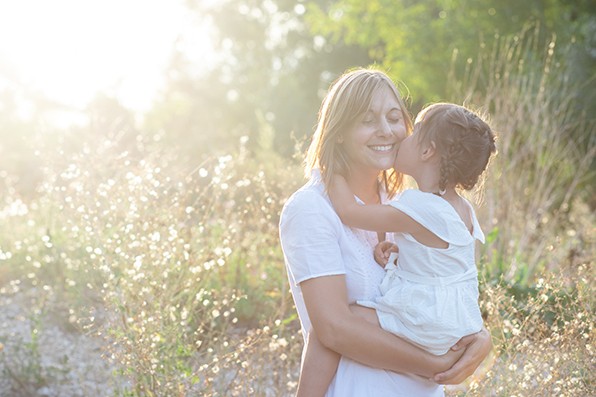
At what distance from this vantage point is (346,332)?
2221mm

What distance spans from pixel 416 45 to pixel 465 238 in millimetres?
12510

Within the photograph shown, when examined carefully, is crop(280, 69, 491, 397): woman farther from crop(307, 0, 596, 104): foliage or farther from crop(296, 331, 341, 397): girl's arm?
crop(307, 0, 596, 104): foliage

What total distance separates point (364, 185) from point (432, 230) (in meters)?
0.36

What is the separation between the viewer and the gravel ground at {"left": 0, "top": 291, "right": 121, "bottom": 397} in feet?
14.6

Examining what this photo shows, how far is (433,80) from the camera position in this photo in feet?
46.5

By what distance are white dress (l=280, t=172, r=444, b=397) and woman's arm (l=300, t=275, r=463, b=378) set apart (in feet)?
0.12

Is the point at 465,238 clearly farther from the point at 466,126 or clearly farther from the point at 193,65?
the point at 193,65

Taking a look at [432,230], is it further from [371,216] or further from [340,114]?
[340,114]

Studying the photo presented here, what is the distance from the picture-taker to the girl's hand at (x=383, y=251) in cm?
249

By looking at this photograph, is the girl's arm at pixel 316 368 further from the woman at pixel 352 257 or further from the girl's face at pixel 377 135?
the girl's face at pixel 377 135

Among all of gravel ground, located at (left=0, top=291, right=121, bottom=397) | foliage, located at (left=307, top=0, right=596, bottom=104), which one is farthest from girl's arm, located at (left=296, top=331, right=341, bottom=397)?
foliage, located at (left=307, top=0, right=596, bottom=104)

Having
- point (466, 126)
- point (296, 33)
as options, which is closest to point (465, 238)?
point (466, 126)

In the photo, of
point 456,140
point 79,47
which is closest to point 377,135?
point 456,140

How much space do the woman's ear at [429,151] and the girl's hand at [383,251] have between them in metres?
0.31
